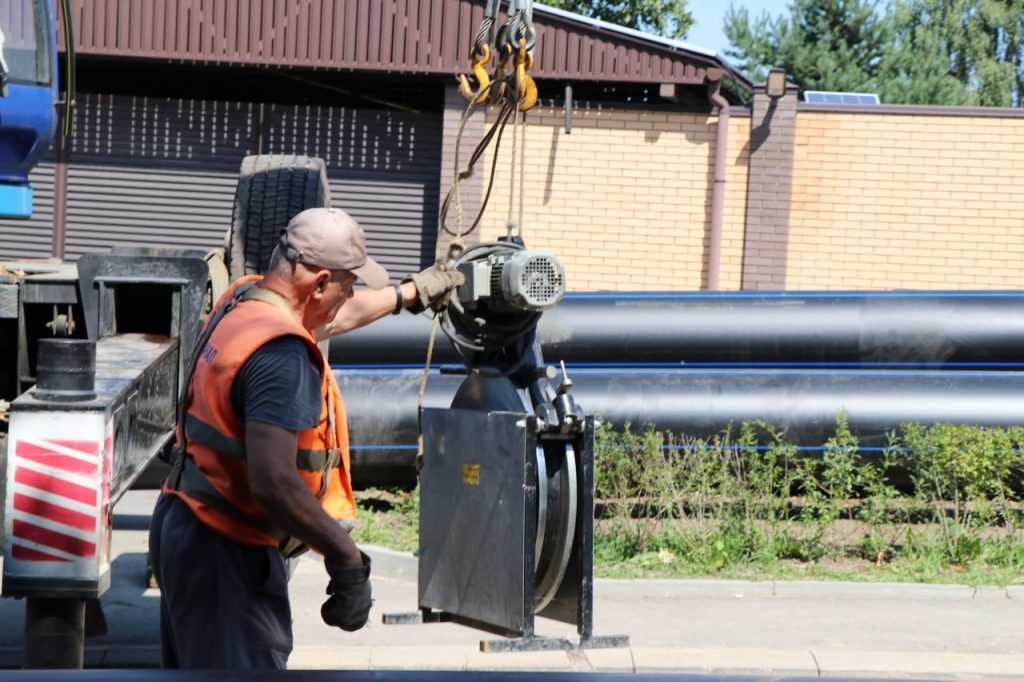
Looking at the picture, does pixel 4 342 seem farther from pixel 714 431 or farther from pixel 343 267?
pixel 714 431

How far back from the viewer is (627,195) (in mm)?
17547

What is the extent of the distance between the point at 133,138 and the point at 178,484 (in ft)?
53.2

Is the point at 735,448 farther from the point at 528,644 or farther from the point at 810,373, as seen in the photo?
the point at 528,644

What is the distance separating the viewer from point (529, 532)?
455 cm

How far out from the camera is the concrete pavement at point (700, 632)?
249 inches

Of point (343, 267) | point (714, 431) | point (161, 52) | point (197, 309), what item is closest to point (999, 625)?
point (714, 431)

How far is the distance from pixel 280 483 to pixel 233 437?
26 centimetres

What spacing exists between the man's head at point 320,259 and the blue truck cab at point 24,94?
4.01 meters

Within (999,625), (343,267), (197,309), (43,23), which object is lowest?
(999,625)

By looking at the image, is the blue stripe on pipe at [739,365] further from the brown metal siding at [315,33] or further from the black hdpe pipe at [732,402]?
the brown metal siding at [315,33]

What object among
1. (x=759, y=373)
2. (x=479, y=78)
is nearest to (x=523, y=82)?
(x=479, y=78)

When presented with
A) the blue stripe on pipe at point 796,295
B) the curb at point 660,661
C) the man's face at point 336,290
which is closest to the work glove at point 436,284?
the man's face at point 336,290

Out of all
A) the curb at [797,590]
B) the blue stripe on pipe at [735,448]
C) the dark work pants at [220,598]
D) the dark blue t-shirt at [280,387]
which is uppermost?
the dark blue t-shirt at [280,387]

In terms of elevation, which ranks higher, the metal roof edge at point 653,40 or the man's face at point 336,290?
the metal roof edge at point 653,40
